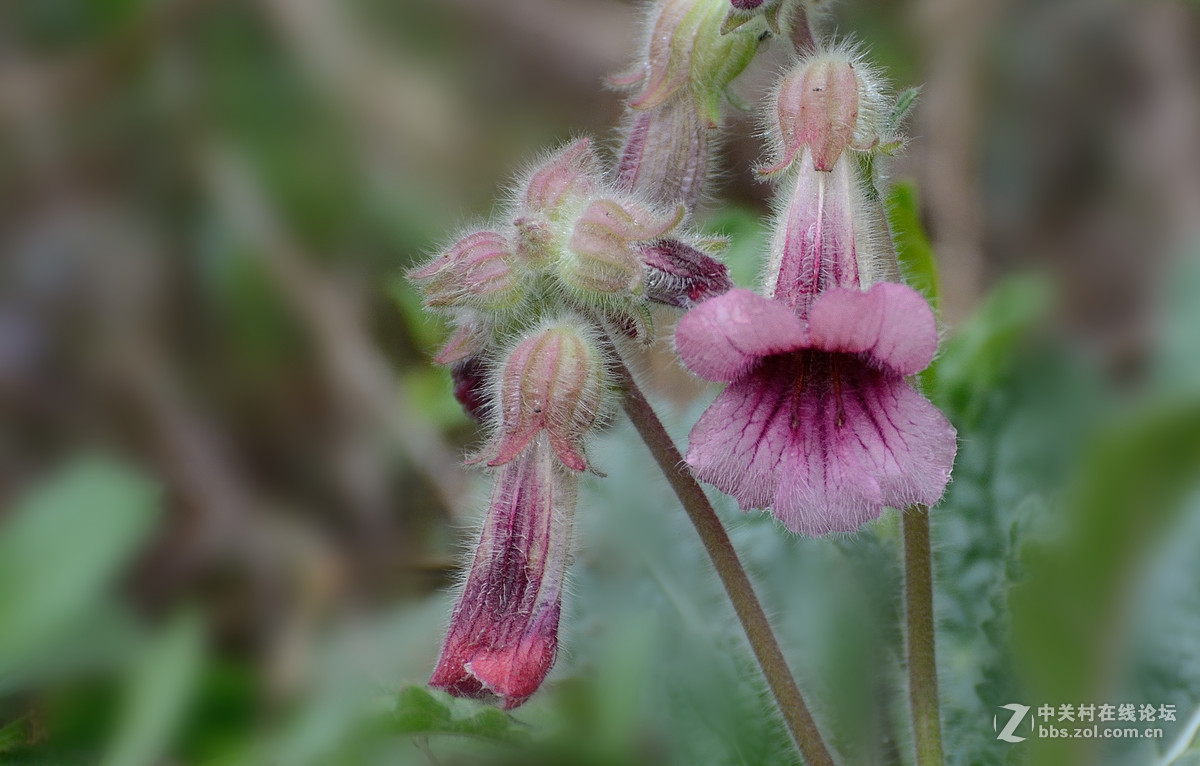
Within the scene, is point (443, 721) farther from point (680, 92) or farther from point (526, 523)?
point (680, 92)

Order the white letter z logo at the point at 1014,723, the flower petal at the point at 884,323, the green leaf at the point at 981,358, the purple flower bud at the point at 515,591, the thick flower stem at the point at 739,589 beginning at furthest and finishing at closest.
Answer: the green leaf at the point at 981,358
the white letter z logo at the point at 1014,723
the thick flower stem at the point at 739,589
the purple flower bud at the point at 515,591
the flower petal at the point at 884,323

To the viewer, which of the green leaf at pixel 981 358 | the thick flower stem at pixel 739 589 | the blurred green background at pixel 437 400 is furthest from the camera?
the green leaf at pixel 981 358

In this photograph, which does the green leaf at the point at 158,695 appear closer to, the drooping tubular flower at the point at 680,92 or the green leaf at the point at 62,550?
the green leaf at the point at 62,550

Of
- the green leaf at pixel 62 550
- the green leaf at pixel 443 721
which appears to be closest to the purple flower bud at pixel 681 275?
the green leaf at pixel 443 721

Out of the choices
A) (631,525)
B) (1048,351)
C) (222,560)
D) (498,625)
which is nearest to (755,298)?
(498,625)

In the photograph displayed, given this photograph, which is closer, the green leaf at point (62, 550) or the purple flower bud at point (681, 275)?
the purple flower bud at point (681, 275)
